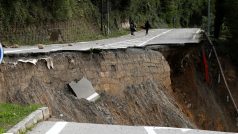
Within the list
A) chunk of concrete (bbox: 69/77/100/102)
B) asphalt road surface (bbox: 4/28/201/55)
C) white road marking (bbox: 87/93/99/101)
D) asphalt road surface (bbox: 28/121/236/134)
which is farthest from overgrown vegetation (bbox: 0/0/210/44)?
asphalt road surface (bbox: 28/121/236/134)

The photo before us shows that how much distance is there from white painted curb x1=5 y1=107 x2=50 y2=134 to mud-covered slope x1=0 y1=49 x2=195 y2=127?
4467 millimetres

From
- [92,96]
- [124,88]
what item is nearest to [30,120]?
[92,96]

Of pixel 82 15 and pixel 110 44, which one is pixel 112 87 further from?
pixel 82 15

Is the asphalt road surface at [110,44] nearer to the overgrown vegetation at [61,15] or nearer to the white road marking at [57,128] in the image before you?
the overgrown vegetation at [61,15]

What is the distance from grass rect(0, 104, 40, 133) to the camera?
784 centimetres

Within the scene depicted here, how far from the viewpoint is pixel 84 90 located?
52.1ft

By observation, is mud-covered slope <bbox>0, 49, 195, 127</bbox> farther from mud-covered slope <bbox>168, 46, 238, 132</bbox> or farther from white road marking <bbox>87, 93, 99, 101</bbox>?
mud-covered slope <bbox>168, 46, 238, 132</bbox>

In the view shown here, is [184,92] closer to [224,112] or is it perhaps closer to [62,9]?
[224,112]

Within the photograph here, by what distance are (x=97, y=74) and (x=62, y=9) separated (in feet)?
47.3

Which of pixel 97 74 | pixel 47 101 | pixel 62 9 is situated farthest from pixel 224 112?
pixel 62 9

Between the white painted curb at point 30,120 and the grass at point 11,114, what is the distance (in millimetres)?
139

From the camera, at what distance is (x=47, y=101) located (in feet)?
46.6

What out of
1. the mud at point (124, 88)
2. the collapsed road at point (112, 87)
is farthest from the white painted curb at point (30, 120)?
the mud at point (124, 88)

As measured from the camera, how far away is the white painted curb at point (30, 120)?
749 cm
